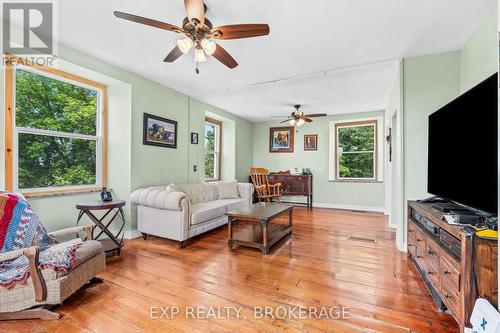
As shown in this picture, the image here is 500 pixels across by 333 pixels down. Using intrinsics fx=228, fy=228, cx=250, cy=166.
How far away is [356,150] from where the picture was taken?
584 cm

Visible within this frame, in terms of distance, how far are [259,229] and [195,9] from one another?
2.99 meters

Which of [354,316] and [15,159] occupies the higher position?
[15,159]

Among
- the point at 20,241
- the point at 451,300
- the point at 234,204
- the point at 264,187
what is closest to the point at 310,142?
the point at 264,187

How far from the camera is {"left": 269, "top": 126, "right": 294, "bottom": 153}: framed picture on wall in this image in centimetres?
655

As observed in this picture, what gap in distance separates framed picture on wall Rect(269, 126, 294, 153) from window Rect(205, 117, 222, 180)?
5.25ft

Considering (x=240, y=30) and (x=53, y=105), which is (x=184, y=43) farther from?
(x=53, y=105)

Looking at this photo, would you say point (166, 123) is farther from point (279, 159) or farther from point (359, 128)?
point (359, 128)

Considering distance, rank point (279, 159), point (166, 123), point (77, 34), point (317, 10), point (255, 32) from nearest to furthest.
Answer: point (255, 32)
point (317, 10)
point (77, 34)
point (166, 123)
point (279, 159)

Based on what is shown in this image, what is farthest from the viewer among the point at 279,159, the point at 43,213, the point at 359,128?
the point at 279,159

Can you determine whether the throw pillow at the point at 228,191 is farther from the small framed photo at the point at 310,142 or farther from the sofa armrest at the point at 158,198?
the small framed photo at the point at 310,142

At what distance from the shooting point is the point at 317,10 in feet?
6.55

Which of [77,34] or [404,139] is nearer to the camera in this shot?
[77,34]

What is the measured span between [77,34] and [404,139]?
3.96 m

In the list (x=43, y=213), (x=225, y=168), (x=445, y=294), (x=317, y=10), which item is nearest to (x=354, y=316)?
(x=445, y=294)
